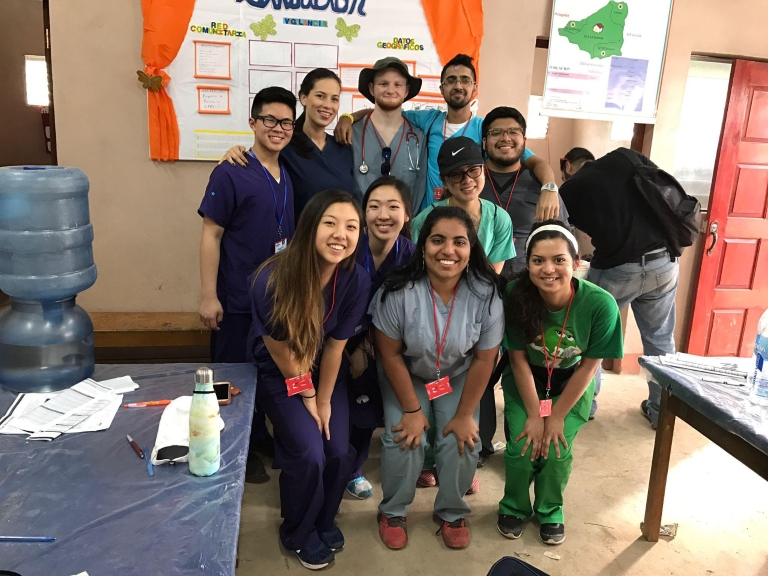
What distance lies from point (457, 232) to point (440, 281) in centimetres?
19

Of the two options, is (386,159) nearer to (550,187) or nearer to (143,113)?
(550,187)

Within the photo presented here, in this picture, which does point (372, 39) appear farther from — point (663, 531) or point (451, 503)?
point (663, 531)

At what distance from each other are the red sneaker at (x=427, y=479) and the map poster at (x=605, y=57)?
2.26m

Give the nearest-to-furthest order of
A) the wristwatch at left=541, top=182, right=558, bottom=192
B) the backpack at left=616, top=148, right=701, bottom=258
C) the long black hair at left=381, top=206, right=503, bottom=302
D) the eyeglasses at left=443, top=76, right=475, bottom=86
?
the long black hair at left=381, top=206, right=503, bottom=302 → the wristwatch at left=541, top=182, right=558, bottom=192 → the eyeglasses at left=443, top=76, right=475, bottom=86 → the backpack at left=616, top=148, right=701, bottom=258

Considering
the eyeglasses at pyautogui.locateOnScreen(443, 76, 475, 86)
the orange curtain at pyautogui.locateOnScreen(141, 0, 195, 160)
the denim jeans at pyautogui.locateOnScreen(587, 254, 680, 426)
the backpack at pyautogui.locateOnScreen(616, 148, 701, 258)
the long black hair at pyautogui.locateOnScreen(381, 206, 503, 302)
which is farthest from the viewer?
the orange curtain at pyautogui.locateOnScreen(141, 0, 195, 160)

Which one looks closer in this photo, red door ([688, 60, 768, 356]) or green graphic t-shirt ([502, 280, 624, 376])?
green graphic t-shirt ([502, 280, 624, 376])

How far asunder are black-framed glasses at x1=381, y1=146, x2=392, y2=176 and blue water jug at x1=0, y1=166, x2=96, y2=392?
1203mm

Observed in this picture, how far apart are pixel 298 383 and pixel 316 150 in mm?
1062

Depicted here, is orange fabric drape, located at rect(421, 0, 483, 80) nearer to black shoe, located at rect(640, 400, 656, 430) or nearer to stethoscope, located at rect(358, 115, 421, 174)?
stethoscope, located at rect(358, 115, 421, 174)

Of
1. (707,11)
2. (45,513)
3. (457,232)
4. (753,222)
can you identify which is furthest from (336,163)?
(753,222)

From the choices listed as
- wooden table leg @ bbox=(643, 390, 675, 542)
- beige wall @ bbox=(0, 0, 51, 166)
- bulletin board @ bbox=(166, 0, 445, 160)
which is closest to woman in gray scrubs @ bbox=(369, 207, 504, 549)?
wooden table leg @ bbox=(643, 390, 675, 542)

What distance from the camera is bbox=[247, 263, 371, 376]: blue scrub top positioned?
183 cm

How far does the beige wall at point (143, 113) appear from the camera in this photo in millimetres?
3051

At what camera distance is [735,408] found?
1.69m
